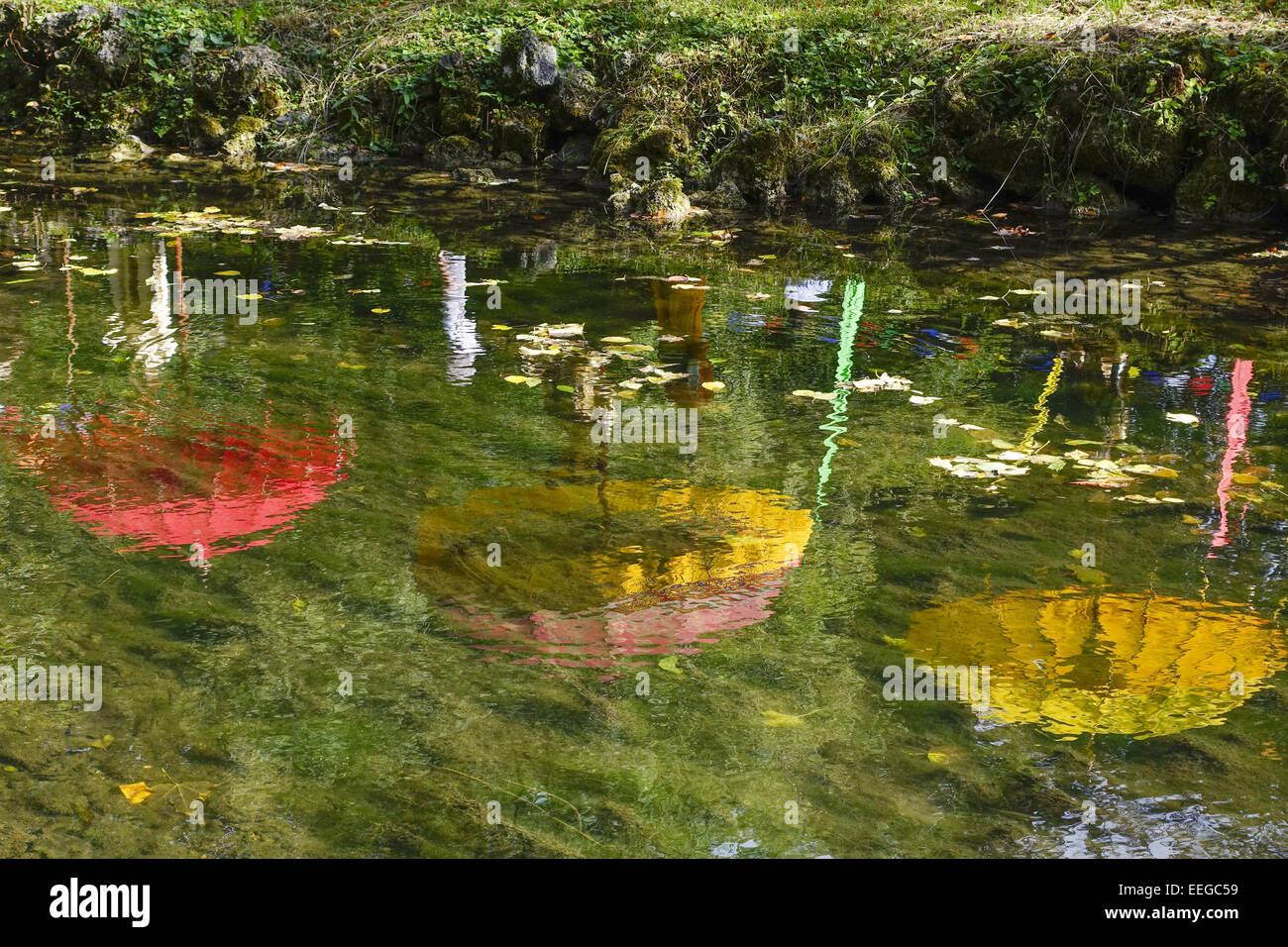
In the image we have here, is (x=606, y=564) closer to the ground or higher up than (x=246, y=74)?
closer to the ground

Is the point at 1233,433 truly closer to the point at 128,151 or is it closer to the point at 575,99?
the point at 575,99

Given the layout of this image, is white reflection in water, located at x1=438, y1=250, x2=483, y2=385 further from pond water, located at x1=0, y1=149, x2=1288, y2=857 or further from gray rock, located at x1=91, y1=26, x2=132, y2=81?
gray rock, located at x1=91, y1=26, x2=132, y2=81

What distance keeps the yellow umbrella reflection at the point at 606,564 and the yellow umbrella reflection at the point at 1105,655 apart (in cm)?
65

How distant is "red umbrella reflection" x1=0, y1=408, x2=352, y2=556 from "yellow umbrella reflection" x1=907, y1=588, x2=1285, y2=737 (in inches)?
93.4

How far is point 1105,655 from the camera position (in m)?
3.41

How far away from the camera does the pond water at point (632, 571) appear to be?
2.73m

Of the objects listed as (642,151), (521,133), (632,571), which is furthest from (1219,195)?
(632,571)

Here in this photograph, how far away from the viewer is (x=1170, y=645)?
3451 mm

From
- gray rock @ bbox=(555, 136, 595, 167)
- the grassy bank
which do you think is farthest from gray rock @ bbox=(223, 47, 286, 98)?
gray rock @ bbox=(555, 136, 595, 167)

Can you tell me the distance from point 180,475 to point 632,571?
192cm

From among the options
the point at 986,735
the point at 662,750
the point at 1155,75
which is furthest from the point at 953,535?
the point at 1155,75

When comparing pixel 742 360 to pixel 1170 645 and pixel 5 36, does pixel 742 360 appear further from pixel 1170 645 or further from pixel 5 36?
pixel 5 36

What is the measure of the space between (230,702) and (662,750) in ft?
3.85

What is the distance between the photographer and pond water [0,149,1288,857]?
2730 millimetres
